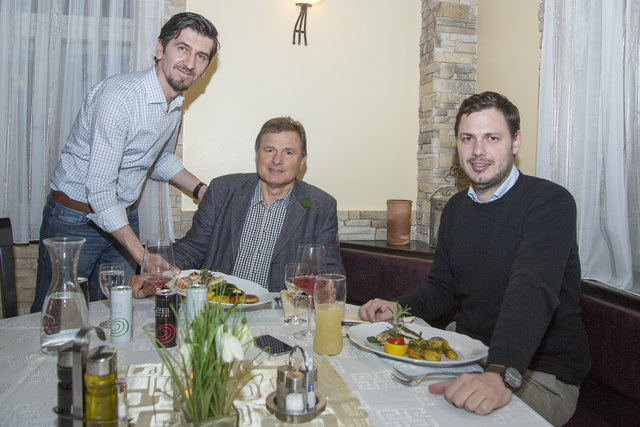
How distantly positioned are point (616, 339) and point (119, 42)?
293 cm

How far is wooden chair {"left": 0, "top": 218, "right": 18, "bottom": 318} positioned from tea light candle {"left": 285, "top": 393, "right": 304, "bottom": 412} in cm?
140

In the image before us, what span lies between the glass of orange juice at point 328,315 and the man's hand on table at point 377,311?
28 cm

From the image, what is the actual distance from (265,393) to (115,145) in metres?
1.57

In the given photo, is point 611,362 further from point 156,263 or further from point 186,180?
point 186,180

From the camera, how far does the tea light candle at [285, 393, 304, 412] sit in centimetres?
99

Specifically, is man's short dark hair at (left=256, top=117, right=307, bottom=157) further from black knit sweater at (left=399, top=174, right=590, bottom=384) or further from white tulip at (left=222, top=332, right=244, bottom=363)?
white tulip at (left=222, top=332, right=244, bottom=363)

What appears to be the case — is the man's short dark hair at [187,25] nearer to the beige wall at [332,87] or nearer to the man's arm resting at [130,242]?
the beige wall at [332,87]

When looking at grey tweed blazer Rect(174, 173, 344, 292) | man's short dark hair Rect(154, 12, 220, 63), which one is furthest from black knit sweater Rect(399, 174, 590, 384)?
man's short dark hair Rect(154, 12, 220, 63)

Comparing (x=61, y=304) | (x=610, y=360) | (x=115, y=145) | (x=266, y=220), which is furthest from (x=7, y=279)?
(x=610, y=360)

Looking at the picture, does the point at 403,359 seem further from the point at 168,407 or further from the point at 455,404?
the point at 168,407

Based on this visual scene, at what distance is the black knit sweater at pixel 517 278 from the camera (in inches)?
54.4

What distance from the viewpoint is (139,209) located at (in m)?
3.05

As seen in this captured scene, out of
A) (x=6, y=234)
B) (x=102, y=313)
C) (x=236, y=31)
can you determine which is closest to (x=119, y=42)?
(x=236, y=31)

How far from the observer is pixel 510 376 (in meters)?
1.15
